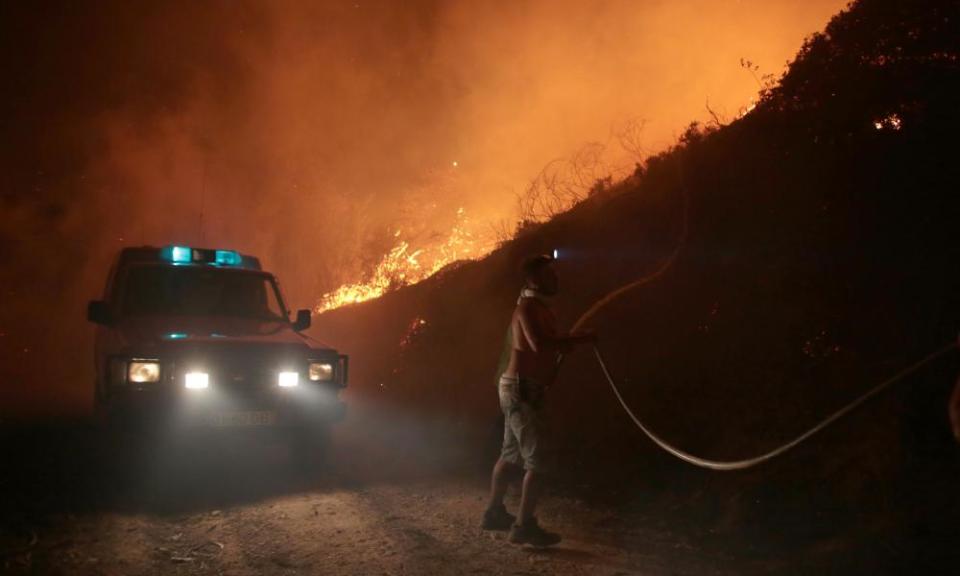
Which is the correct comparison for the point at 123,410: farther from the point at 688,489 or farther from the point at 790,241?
→ the point at 790,241

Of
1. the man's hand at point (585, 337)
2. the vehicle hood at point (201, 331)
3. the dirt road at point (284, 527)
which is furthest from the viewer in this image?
the vehicle hood at point (201, 331)

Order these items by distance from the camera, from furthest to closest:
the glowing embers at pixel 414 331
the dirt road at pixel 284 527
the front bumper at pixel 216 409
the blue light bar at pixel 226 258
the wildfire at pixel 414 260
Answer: the wildfire at pixel 414 260 → the glowing embers at pixel 414 331 → the blue light bar at pixel 226 258 → the front bumper at pixel 216 409 → the dirt road at pixel 284 527

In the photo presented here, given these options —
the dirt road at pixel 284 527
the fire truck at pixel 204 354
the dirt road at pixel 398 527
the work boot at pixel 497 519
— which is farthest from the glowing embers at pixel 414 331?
the work boot at pixel 497 519

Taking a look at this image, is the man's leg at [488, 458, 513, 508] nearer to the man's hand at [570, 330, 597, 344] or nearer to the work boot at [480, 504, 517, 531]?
the work boot at [480, 504, 517, 531]

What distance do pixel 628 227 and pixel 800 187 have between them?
259 centimetres

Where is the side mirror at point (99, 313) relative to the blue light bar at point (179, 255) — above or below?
below

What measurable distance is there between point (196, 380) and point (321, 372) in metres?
1.28

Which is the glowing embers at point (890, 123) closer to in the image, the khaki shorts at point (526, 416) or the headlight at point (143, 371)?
the khaki shorts at point (526, 416)

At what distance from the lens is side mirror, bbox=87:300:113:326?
7.55 meters

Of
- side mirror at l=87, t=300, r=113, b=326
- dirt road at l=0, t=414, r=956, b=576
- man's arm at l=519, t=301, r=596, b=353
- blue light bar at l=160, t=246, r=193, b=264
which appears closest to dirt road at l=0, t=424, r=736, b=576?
dirt road at l=0, t=414, r=956, b=576

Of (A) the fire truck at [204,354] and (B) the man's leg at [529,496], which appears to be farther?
(A) the fire truck at [204,354]

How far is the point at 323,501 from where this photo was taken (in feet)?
20.1

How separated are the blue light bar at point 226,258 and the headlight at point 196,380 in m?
2.24

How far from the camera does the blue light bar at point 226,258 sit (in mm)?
8484
